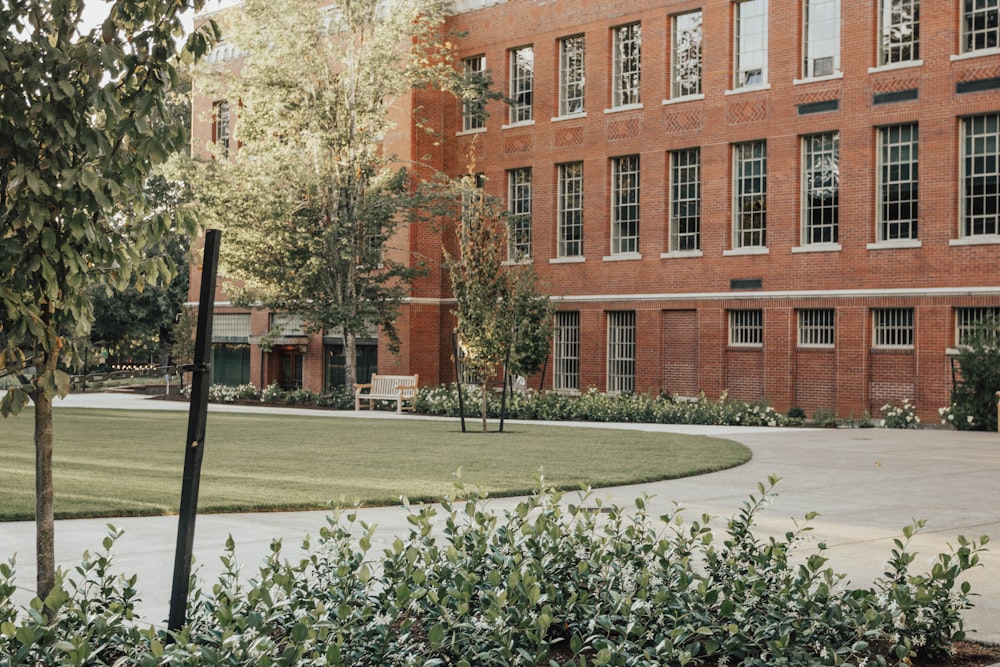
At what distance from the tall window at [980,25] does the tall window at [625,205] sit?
10368 mm

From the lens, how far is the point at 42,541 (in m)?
5.22

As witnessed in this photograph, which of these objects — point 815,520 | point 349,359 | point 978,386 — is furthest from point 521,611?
point 349,359

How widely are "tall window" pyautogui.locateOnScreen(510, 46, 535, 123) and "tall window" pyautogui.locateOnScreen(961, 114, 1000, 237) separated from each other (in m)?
14.7

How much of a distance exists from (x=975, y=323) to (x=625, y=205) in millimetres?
12321

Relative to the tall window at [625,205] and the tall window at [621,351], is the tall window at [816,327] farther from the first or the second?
the tall window at [625,205]

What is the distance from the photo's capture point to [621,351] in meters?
37.3

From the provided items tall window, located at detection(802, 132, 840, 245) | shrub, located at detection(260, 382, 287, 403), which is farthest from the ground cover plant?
shrub, located at detection(260, 382, 287, 403)

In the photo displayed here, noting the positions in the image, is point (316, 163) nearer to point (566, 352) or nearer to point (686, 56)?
point (566, 352)

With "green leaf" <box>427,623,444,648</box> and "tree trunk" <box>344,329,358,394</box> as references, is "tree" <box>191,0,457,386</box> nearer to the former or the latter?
"tree trunk" <box>344,329,358,394</box>

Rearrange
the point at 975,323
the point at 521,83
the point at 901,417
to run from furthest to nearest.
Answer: the point at 521,83 → the point at 901,417 → the point at 975,323

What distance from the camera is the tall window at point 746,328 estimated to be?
3397cm

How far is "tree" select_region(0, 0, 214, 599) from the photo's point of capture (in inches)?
190

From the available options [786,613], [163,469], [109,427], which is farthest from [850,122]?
[786,613]

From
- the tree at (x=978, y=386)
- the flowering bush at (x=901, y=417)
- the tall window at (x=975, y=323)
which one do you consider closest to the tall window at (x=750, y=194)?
the tall window at (x=975, y=323)
